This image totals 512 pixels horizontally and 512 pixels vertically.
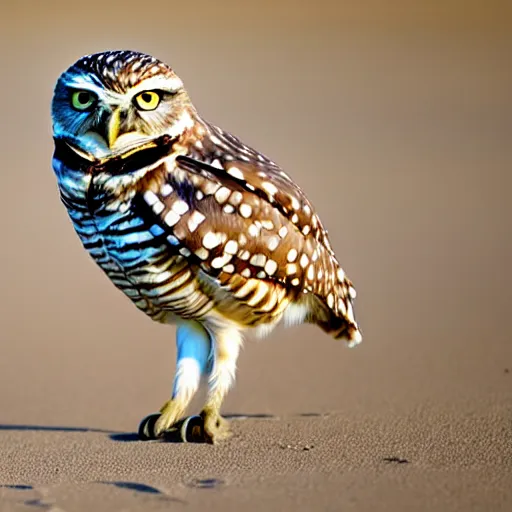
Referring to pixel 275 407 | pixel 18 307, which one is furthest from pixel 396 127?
pixel 275 407

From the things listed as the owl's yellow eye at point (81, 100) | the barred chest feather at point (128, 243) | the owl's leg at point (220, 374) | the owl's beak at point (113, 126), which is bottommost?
the owl's leg at point (220, 374)

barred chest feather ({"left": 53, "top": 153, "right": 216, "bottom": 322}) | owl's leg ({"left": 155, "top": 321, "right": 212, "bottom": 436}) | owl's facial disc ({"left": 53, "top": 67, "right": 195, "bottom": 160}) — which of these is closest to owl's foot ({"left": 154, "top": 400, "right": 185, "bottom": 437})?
owl's leg ({"left": 155, "top": 321, "right": 212, "bottom": 436})

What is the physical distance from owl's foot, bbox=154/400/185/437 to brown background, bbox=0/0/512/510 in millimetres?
205

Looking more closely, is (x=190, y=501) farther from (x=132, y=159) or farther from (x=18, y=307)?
(x=18, y=307)

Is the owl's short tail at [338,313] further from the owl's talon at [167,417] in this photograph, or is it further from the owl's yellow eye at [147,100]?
the owl's yellow eye at [147,100]

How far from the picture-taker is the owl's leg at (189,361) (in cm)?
479

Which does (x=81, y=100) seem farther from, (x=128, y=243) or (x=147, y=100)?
(x=128, y=243)

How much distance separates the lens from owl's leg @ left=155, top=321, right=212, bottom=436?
479cm

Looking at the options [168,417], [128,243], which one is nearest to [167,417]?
[168,417]

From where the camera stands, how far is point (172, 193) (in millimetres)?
4266

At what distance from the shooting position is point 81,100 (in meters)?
4.30

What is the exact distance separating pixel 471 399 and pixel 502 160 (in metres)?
8.07

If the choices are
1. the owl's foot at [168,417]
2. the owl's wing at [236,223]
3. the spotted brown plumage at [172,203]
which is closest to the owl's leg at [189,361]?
the owl's foot at [168,417]

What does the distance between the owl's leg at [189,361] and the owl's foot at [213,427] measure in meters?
0.16
